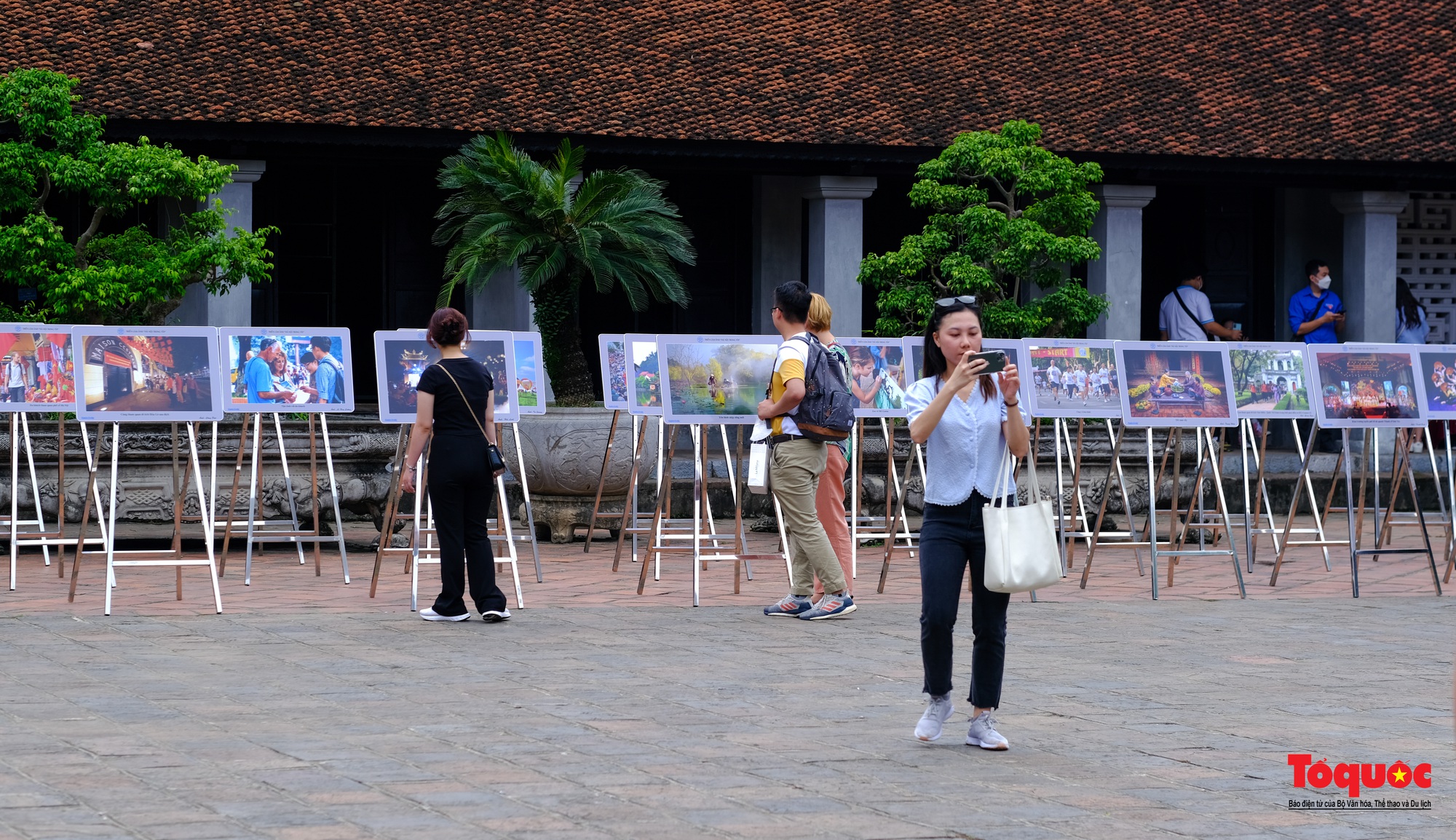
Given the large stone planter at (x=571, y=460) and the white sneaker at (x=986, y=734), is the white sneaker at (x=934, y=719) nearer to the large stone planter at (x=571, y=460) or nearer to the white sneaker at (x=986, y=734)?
the white sneaker at (x=986, y=734)

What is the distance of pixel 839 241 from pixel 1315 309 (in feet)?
16.8

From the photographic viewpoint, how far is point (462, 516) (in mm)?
9359

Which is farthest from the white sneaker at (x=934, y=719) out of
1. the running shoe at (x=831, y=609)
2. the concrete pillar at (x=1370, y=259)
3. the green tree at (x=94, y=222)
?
the concrete pillar at (x=1370, y=259)

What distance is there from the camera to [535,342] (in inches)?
473

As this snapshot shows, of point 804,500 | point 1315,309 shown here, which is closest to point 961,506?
point 804,500

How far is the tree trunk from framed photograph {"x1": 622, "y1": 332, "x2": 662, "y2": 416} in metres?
→ 3.39

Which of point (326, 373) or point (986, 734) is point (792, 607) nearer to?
point (326, 373)

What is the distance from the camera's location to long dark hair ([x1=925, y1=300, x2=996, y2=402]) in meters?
6.38

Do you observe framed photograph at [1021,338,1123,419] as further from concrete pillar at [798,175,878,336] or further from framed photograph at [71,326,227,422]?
concrete pillar at [798,175,878,336]

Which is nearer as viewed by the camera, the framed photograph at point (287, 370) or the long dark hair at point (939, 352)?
the long dark hair at point (939, 352)

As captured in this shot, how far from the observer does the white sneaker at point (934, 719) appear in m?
6.39

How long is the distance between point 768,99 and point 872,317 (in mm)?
3532

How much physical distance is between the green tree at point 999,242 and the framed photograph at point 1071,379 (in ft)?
18.7

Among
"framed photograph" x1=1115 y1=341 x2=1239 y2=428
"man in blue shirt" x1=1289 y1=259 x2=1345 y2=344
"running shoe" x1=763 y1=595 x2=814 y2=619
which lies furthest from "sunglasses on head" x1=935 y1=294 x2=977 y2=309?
Result: "man in blue shirt" x1=1289 y1=259 x2=1345 y2=344
